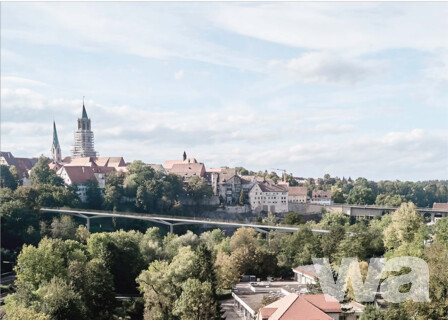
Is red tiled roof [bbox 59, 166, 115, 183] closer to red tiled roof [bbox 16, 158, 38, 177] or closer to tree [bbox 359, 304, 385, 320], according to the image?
red tiled roof [bbox 16, 158, 38, 177]

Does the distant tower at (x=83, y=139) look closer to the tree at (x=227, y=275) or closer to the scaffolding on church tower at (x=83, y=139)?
the scaffolding on church tower at (x=83, y=139)

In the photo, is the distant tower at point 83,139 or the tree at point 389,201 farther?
the distant tower at point 83,139

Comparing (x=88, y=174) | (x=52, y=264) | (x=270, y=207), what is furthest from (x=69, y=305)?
(x=270, y=207)

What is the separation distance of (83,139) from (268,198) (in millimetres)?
46577

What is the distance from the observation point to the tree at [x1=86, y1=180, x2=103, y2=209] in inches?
2500

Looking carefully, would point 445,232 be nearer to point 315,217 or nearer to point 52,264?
point 52,264

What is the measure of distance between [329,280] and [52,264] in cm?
1446

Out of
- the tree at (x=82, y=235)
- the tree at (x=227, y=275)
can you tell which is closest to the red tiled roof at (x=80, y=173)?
the tree at (x=82, y=235)

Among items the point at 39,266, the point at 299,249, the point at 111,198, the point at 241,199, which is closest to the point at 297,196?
the point at 241,199

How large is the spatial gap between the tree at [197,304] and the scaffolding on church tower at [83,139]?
8539cm

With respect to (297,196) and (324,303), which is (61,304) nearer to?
(324,303)

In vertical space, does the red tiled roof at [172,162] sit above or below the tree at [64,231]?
above

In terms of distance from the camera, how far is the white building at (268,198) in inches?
2953

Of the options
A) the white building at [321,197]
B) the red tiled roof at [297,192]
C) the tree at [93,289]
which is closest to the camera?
the tree at [93,289]
